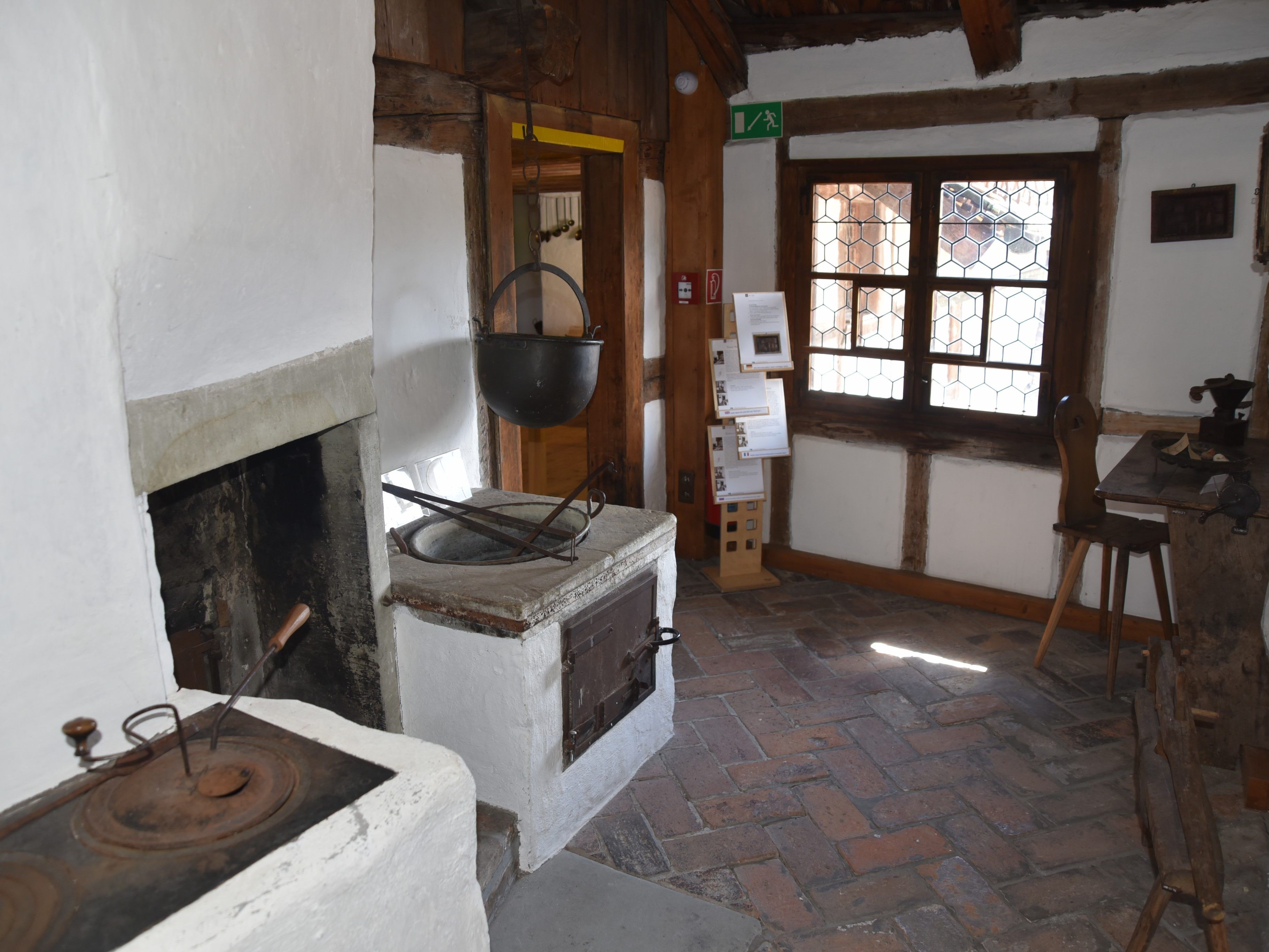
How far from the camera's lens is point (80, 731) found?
1703mm

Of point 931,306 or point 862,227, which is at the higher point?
point 862,227

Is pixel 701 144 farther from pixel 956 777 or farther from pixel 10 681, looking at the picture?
pixel 10 681

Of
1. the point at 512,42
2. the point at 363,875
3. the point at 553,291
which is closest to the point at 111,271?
the point at 363,875

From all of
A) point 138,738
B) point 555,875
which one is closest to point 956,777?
point 555,875

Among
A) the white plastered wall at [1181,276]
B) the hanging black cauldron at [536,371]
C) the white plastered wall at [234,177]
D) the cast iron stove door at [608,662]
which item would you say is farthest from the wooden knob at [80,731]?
the white plastered wall at [1181,276]

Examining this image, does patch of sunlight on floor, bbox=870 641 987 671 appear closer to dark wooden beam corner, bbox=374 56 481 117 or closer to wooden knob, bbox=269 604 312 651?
Answer: dark wooden beam corner, bbox=374 56 481 117

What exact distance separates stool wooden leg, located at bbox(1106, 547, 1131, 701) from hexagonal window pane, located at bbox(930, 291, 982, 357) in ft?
4.58

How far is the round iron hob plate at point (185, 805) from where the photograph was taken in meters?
A: 1.70

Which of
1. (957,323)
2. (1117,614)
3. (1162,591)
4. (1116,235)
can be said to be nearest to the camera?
(1117,614)

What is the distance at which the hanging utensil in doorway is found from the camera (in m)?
3.55

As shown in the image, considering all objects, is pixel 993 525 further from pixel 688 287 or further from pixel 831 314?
pixel 688 287

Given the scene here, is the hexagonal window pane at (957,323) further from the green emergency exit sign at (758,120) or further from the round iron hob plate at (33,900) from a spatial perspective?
the round iron hob plate at (33,900)

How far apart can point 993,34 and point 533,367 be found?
115 inches

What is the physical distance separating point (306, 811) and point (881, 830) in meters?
2.32
